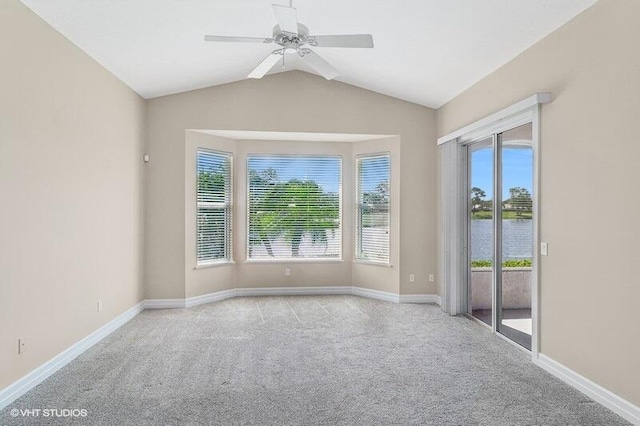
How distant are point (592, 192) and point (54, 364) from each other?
14.7 ft

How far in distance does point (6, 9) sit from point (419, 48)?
355cm

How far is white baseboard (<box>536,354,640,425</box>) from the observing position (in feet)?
8.62

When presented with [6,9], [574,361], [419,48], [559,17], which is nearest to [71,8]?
[6,9]

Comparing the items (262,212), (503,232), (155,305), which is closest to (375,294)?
(262,212)

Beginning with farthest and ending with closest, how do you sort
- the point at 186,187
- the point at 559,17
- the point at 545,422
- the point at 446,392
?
the point at 186,187, the point at 559,17, the point at 446,392, the point at 545,422

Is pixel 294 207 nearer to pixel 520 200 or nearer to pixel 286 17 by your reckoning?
pixel 520 200

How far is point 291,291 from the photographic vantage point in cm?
646

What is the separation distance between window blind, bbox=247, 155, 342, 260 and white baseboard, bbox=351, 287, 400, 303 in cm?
62

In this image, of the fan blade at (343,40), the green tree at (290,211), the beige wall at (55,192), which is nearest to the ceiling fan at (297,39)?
the fan blade at (343,40)

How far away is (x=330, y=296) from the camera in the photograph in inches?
251

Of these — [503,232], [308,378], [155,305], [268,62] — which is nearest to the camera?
[308,378]

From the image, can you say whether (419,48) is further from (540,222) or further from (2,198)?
(2,198)

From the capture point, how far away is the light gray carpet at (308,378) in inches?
A: 106

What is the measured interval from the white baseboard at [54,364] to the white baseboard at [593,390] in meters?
4.12
